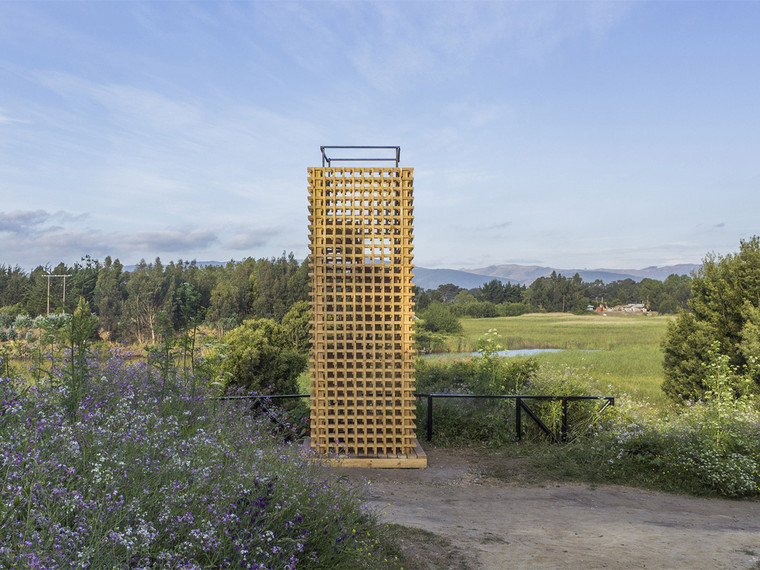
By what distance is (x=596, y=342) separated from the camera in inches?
1008

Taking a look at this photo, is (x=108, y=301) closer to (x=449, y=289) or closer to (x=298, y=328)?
(x=298, y=328)

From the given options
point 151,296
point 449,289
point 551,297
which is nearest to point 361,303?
point 151,296

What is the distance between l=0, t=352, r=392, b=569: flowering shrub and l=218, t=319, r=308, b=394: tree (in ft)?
22.9

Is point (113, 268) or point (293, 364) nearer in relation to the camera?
point (293, 364)

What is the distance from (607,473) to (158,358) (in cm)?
493

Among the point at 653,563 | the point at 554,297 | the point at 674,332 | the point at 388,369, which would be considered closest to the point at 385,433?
the point at 388,369

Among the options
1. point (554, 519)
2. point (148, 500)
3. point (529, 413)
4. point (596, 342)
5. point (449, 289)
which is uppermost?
point (449, 289)

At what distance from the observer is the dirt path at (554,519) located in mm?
3707

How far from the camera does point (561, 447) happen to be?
6.78 m

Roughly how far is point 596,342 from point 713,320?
14.3 meters

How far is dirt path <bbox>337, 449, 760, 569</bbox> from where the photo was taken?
12.2ft

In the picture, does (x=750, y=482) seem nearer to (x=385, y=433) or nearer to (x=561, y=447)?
(x=561, y=447)

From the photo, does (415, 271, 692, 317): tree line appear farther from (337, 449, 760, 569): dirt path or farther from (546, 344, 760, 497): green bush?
(337, 449, 760, 569): dirt path

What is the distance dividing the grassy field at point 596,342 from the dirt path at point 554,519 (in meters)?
8.31
